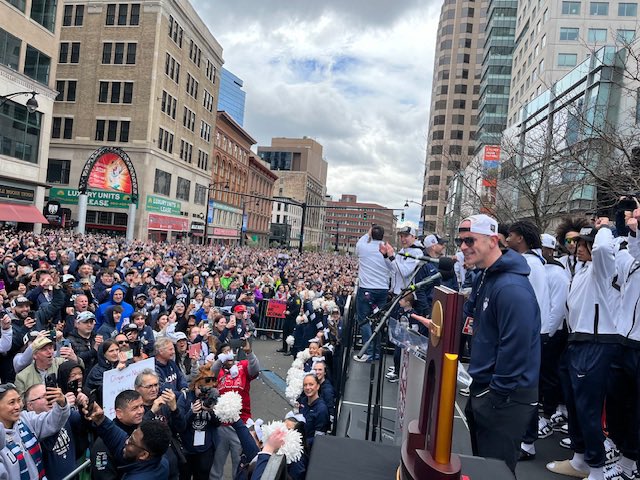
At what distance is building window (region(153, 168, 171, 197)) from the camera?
150ft

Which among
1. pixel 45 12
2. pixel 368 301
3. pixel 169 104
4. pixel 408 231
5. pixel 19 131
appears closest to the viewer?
pixel 408 231

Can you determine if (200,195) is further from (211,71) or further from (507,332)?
(507,332)

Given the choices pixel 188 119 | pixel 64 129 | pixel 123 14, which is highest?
pixel 123 14

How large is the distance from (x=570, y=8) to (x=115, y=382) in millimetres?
56258

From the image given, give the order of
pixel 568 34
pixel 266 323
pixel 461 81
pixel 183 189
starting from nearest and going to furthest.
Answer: pixel 266 323 < pixel 568 34 < pixel 183 189 < pixel 461 81

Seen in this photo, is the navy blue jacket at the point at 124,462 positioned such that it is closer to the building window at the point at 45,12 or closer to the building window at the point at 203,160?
the building window at the point at 45,12

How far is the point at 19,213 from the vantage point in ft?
94.6

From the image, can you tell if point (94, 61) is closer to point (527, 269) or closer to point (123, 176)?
point (123, 176)

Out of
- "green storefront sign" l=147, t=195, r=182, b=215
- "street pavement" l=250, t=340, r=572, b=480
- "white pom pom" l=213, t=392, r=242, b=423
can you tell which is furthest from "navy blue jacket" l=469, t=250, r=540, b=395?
"green storefront sign" l=147, t=195, r=182, b=215

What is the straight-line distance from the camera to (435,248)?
289 inches

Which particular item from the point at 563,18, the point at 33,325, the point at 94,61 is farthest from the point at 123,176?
the point at 563,18

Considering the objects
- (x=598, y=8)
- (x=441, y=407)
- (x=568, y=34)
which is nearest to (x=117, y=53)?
(x=568, y=34)

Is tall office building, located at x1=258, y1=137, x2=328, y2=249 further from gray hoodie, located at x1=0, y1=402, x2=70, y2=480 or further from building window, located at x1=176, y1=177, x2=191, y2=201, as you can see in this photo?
gray hoodie, located at x1=0, y1=402, x2=70, y2=480

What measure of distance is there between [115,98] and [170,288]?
3825cm
